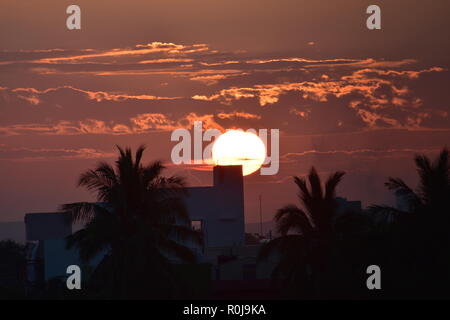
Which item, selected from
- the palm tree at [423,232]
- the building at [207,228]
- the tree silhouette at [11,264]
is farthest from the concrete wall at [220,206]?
the tree silhouette at [11,264]

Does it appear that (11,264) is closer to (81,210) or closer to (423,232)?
(81,210)

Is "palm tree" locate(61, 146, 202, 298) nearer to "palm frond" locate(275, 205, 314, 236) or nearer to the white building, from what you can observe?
"palm frond" locate(275, 205, 314, 236)

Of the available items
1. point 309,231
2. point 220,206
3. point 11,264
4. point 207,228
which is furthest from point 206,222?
point 11,264

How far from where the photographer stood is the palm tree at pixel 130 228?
40.5 meters

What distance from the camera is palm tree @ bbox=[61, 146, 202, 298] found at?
40500 mm

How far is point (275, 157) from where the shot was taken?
7294cm

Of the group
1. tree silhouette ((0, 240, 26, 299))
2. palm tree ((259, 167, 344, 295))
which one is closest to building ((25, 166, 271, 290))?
palm tree ((259, 167, 344, 295))

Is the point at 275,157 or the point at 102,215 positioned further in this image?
the point at 275,157

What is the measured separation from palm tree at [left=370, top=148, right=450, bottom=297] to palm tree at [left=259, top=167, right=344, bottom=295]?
2466 millimetres
